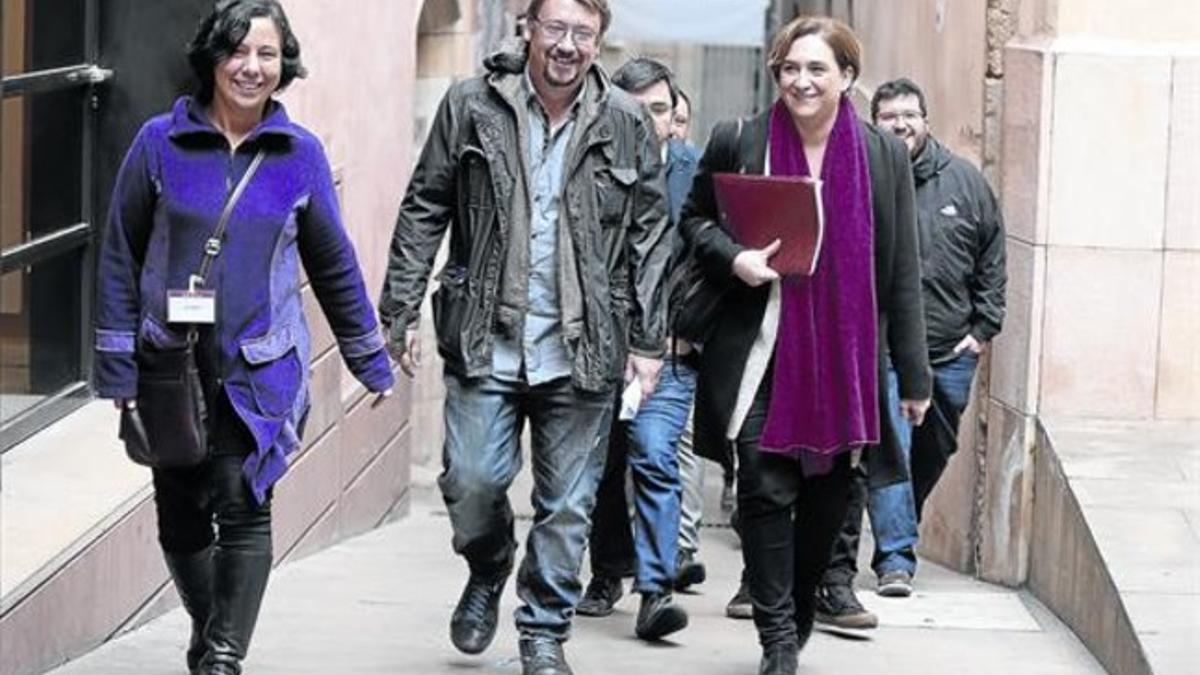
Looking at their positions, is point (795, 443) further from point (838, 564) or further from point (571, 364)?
point (838, 564)

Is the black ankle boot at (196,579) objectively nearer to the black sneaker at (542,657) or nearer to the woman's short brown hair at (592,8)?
the black sneaker at (542,657)

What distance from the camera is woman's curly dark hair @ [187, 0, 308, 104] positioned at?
632 cm

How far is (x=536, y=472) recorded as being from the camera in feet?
22.8

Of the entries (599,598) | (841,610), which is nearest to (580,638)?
(599,598)

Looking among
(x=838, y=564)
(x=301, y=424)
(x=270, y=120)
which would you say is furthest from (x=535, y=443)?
Answer: (x=838, y=564)

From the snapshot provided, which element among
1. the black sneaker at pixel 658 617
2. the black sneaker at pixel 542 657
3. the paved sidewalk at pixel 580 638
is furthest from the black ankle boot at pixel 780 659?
the black sneaker at pixel 658 617

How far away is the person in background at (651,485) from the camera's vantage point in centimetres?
798

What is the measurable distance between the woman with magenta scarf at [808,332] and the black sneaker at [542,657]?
530 mm

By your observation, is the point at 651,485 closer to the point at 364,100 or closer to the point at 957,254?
the point at 957,254

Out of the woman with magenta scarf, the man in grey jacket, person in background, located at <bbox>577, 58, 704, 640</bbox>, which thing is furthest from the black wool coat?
the man in grey jacket

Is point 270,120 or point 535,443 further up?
point 270,120

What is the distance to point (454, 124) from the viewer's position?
22.6 feet

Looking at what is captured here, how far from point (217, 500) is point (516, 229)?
1030 mm

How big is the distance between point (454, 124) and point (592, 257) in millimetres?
487
